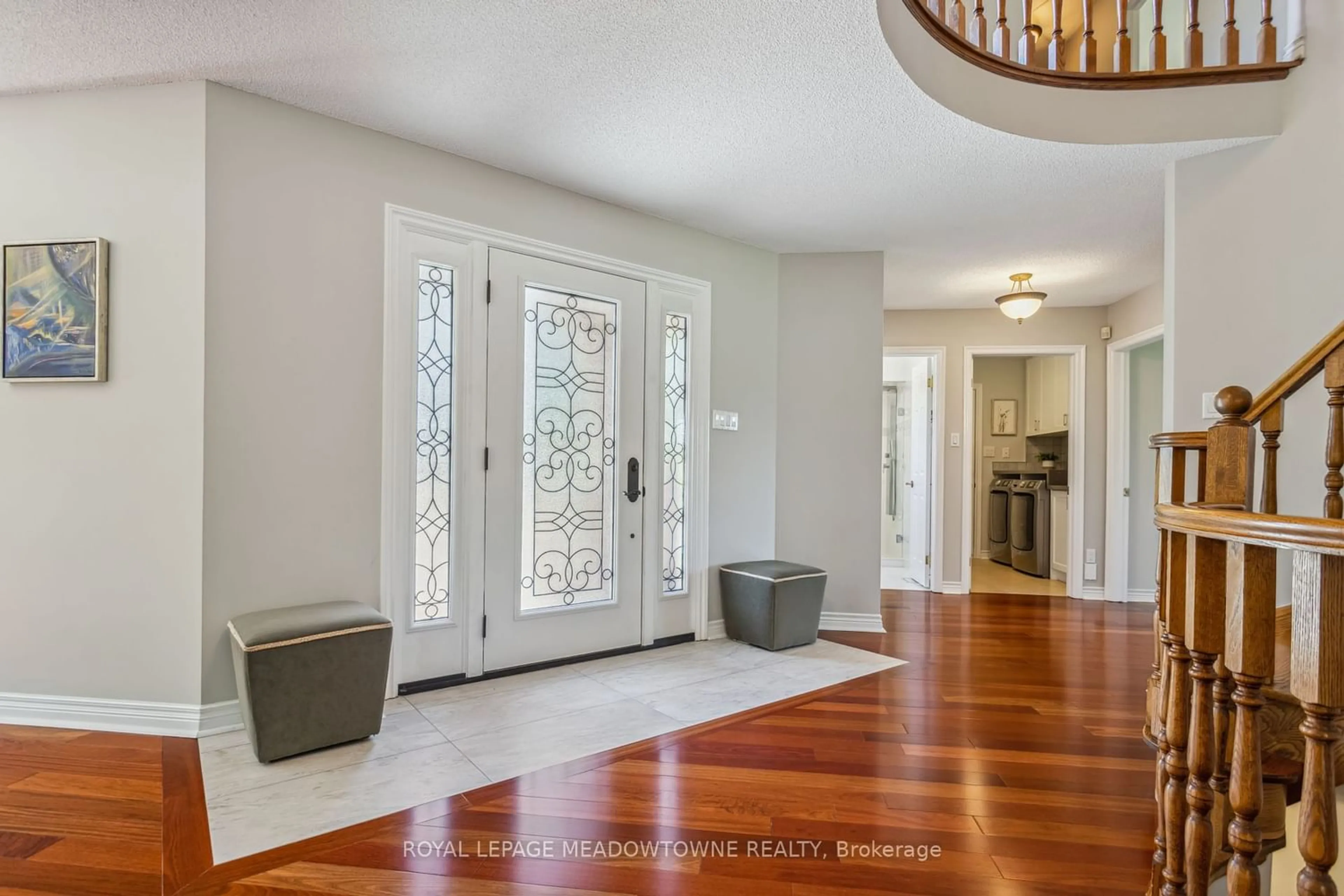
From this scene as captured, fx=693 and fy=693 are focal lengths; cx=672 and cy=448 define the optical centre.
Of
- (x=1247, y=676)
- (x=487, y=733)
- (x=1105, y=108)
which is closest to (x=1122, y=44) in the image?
(x=1105, y=108)

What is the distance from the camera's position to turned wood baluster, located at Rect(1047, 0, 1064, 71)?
2803 millimetres

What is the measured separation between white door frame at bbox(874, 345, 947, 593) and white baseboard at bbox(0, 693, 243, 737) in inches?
196

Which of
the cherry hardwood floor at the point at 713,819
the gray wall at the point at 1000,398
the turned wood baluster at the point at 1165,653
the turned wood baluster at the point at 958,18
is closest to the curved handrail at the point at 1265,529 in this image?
the turned wood baluster at the point at 1165,653

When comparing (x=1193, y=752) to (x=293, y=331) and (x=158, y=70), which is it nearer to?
(x=293, y=331)

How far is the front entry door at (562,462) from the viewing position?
3281 mm

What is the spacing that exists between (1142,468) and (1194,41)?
3.67 metres

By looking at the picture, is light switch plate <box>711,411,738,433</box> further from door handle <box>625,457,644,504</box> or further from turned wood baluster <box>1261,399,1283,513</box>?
turned wood baluster <box>1261,399,1283,513</box>

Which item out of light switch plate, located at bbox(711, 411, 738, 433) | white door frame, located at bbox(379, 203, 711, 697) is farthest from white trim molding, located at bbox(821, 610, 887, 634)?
light switch plate, located at bbox(711, 411, 738, 433)

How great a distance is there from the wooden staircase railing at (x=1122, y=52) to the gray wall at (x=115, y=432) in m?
2.99

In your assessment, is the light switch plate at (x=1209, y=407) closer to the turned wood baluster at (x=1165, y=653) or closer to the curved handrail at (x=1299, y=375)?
the curved handrail at (x=1299, y=375)

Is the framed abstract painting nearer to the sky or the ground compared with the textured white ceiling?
nearer to the ground

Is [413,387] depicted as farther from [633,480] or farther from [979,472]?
[979,472]

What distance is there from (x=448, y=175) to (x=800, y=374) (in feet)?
7.86

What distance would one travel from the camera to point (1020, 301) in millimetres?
4789
